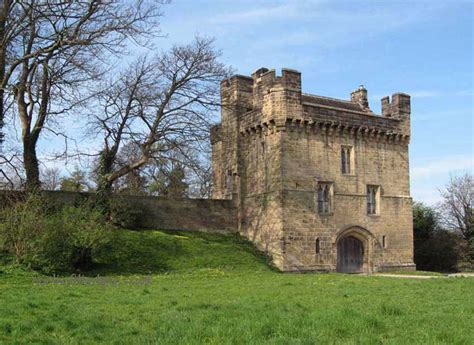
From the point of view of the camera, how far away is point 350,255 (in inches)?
1222

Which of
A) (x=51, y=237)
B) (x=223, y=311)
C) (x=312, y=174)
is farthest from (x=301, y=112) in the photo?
(x=223, y=311)

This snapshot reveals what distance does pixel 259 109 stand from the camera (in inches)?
1201

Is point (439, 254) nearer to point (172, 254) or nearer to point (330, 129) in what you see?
point (330, 129)

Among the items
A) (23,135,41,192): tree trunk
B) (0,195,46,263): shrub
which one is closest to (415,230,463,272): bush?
(23,135,41,192): tree trunk

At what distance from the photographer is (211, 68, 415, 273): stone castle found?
28.9m

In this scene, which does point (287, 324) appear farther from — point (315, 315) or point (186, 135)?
point (186, 135)

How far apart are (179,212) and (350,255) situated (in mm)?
9598

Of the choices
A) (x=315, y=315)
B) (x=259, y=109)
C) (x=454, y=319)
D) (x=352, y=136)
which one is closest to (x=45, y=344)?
(x=315, y=315)

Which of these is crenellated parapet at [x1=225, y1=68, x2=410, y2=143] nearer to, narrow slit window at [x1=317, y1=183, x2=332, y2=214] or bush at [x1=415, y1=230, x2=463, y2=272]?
narrow slit window at [x1=317, y1=183, x2=332, y2=214]

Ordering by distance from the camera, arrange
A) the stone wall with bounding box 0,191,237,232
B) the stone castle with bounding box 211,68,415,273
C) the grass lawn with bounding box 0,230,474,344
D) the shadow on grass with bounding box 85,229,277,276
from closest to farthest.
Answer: the grass lawn with bounding box 0,230,474,344 → the shadow on grass with bounding box 85,229,277,276 → the stone wall with bounding box 0,191,237,232 → the stone castle with bounding box 211,68,415,273

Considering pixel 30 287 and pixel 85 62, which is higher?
pixel 85 62

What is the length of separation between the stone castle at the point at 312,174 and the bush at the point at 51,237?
10104mm

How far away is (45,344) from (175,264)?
1602 centimetres

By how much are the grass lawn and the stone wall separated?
24.7 feet
